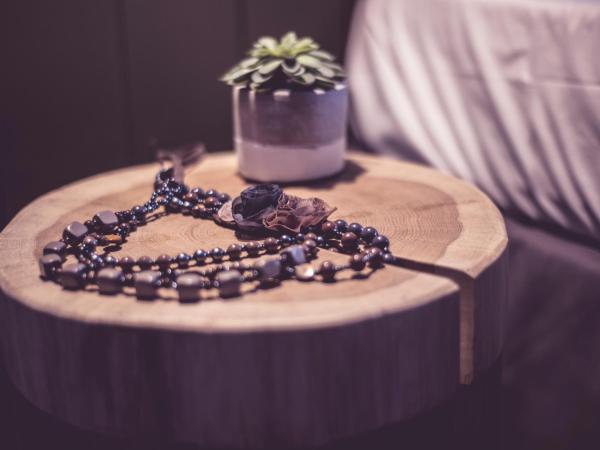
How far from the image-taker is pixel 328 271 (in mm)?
730

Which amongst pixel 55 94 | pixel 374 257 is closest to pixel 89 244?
pixel 374 257

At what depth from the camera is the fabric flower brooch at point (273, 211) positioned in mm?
846

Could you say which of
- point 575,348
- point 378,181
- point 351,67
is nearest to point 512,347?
point 575,348

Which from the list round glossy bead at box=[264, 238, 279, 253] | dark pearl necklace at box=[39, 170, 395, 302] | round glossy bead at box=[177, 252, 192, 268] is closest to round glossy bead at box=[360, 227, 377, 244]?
dark pearl necklace at box=[39, 170, 395, 302]

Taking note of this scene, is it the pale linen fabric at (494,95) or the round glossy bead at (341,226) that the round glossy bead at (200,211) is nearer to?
the round glossy bead at (341,226)

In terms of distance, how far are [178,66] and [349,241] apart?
0.88m

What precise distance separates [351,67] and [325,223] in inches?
31.3

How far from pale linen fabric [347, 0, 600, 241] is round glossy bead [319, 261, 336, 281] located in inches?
20.2

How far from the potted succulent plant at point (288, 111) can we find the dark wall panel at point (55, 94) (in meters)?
0.54

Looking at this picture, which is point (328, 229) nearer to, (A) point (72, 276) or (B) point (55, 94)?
(A) point (72, 276)

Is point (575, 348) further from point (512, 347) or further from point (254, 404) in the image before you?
point (254, 404)

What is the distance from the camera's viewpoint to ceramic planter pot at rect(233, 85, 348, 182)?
1004 mm

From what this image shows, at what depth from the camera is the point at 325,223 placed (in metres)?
0.85

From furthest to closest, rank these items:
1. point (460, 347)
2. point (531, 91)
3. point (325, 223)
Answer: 1. point (531, 91)
2. point (325, 223)
3. point (460, 347)
